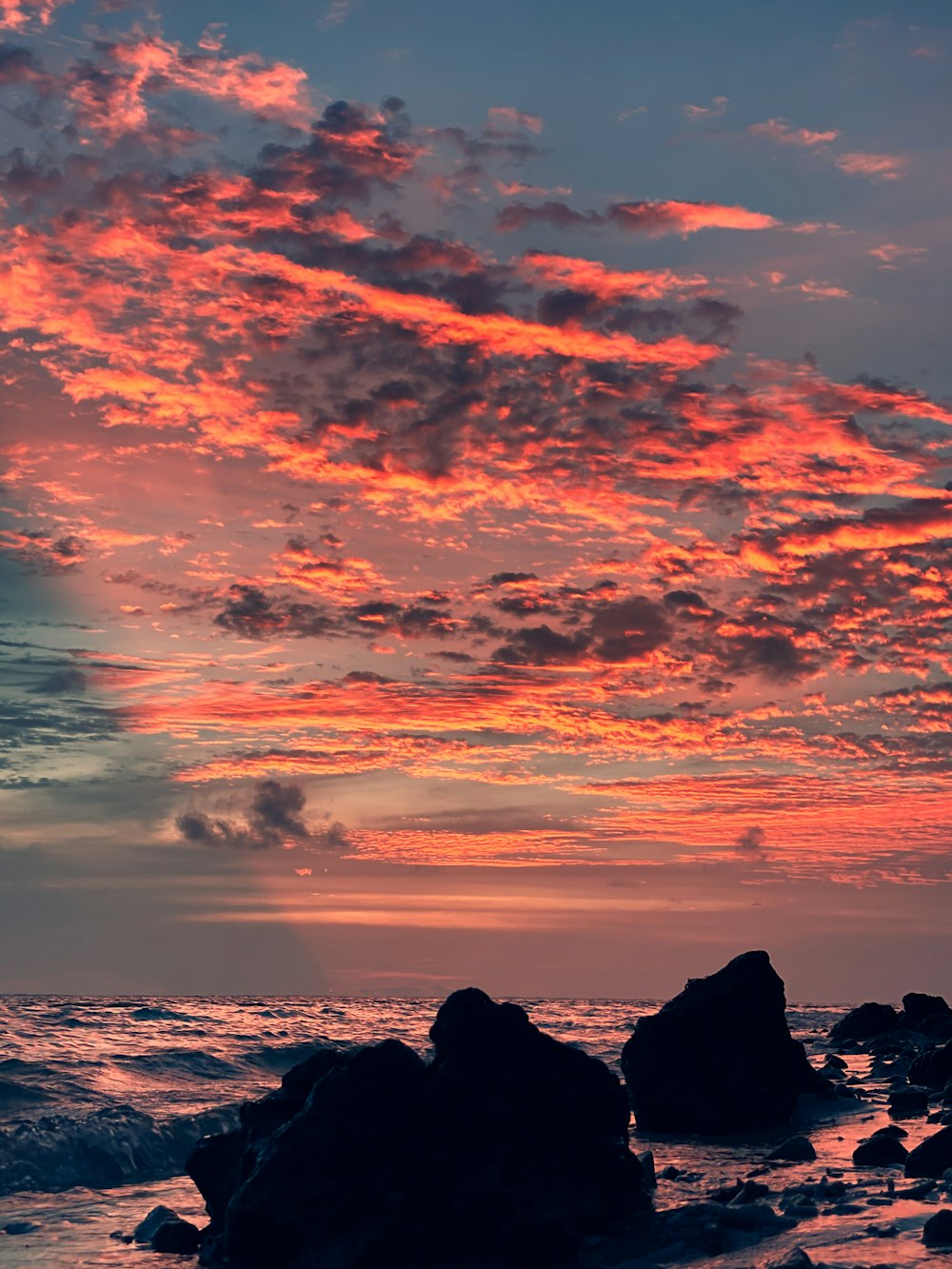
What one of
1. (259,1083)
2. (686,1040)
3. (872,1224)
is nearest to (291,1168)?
(872,1224)

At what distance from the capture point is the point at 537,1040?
2397cm

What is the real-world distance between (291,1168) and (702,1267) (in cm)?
784

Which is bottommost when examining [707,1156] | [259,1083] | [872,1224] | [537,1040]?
[259,1083]

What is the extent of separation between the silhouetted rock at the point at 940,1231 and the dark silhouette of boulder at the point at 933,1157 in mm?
5233

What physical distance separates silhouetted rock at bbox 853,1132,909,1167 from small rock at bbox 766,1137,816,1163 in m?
1.55

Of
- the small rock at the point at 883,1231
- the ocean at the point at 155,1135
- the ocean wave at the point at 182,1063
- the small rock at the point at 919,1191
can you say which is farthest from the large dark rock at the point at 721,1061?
the ocean wave at the point at 182,1063

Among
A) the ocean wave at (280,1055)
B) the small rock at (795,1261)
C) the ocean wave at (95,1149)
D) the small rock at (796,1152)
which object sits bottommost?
the ocean wave at (280,1055)

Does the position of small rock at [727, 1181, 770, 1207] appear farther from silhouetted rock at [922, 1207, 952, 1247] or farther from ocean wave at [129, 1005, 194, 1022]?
ocean wave at [129, 1005, 194, 1022]

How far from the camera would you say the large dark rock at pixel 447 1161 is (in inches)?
839

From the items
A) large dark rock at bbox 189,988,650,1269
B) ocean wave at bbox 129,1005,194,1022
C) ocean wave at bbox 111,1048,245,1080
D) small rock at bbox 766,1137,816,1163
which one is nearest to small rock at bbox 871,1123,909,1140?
small rock at bbox 766,1137,816,1163

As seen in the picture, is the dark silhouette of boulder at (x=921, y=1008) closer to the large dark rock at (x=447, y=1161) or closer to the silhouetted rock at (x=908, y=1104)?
the silhouetted rock at (x=908, y=1104)

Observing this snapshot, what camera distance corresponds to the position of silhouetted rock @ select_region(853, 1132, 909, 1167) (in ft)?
80.6

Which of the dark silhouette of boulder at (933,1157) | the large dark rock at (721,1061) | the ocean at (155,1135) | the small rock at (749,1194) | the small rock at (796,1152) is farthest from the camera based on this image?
the large dark rock at (721,1061)

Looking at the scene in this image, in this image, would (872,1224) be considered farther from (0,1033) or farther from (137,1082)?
(0,1033)
